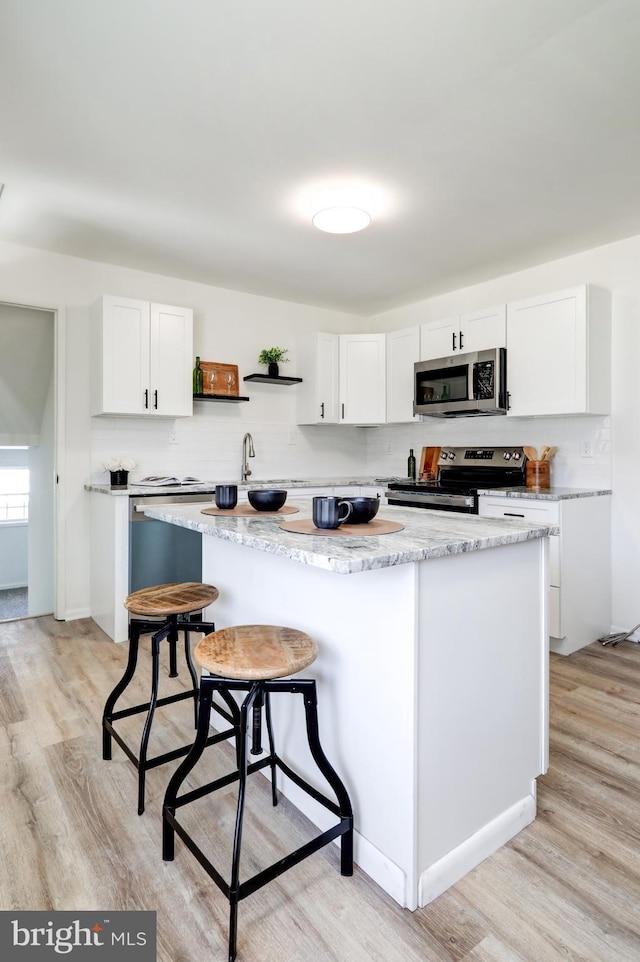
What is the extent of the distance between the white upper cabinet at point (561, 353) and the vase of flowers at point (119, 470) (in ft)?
8.92

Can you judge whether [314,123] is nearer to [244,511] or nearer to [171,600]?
[244,511]

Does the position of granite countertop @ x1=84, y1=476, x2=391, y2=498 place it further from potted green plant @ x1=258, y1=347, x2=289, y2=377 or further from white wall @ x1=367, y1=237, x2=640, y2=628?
white wall @ x1=367, y1=237, x2=640, y2=628

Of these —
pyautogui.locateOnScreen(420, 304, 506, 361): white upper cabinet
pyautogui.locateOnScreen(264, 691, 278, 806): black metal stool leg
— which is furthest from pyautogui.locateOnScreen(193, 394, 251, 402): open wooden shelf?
pyautogui.locateOnScreen(264, 691, 278, 806): black metal stool leg

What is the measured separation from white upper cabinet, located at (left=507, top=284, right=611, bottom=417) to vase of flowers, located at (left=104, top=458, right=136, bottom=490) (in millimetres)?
2719

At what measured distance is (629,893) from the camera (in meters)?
1.35

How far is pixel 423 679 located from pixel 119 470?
2.87 metres

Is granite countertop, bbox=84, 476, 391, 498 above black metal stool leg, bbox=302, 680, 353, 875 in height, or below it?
above

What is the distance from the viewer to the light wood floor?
1204 mm

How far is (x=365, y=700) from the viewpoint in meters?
1.38

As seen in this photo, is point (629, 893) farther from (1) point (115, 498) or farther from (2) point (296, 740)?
(1) point (115, 498)

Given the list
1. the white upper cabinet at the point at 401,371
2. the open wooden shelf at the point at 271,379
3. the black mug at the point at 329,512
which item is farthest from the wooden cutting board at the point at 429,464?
the black mug at the point at 329,512

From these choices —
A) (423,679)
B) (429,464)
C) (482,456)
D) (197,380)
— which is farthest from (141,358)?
(423,679)

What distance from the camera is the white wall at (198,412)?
3.57 metres

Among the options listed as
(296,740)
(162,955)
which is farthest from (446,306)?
(162,955)
